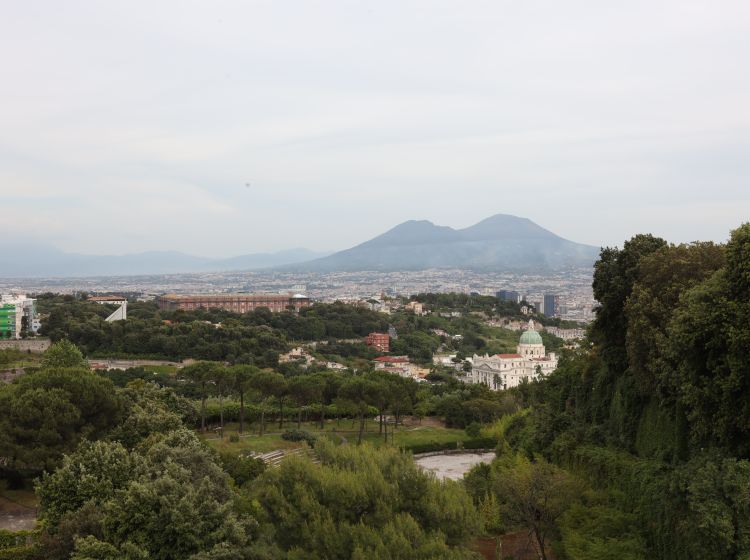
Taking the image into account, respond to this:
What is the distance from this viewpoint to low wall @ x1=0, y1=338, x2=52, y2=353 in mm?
49031

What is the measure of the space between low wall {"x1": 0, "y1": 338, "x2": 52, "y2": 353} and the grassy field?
77.7ft

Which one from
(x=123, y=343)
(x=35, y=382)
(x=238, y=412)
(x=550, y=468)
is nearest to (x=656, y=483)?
(x=550, y=468)

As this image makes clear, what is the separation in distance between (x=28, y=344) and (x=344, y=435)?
29612 millimetres

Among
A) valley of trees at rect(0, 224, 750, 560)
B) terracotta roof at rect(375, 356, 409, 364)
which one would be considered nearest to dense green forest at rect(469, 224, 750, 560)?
valley of trees at rect(0, 224, 750, 560)

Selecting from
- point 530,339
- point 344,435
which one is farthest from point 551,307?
point 344,435

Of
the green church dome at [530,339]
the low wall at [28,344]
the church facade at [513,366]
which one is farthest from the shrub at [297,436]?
the green church dome at [530,339]

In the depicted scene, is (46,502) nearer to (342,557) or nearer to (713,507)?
(342,557)

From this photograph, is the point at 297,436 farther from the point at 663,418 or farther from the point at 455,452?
the point at 663,418

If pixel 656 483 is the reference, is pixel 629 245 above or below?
above

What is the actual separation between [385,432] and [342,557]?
1932 cm

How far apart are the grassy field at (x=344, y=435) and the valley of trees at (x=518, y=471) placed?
595 cm

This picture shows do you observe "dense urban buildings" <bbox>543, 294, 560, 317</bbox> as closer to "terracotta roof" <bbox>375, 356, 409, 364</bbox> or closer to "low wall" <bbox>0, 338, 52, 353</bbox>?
"terracotta roof" <bbox>375, 356, 409, 364</bbox>

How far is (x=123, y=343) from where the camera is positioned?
2061 inches

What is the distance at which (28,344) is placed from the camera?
50.1 m
